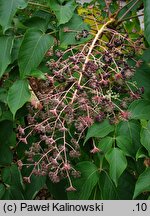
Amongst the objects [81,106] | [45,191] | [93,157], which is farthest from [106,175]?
[45,191]

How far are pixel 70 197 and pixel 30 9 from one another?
0.73m

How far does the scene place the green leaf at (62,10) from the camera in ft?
3.80

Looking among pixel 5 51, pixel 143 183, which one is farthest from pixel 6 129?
pixel 143 183

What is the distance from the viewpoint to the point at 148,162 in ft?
3.32

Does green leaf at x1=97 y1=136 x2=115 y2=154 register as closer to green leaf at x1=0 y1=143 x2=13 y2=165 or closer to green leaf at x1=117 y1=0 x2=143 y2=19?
green leaf at x1=0 y1=143 x2=13 y2=165

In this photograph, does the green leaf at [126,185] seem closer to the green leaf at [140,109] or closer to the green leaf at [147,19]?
the green leaf at [140,109]

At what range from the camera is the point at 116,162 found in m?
0.95

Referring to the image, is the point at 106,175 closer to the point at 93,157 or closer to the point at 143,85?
the point at 93,157

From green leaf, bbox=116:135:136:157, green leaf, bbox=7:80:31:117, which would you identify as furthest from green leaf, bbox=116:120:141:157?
green leaf, bbox=7:80:31:117

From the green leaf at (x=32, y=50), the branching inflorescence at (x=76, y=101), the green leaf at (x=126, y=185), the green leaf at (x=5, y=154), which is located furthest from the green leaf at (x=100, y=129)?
the green leaf at (x=5, y=154)

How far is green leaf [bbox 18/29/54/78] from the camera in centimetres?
112

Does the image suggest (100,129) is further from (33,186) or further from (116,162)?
(33,186)

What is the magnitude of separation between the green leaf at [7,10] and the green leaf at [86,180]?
1.20ft

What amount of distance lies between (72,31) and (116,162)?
1.26ft
